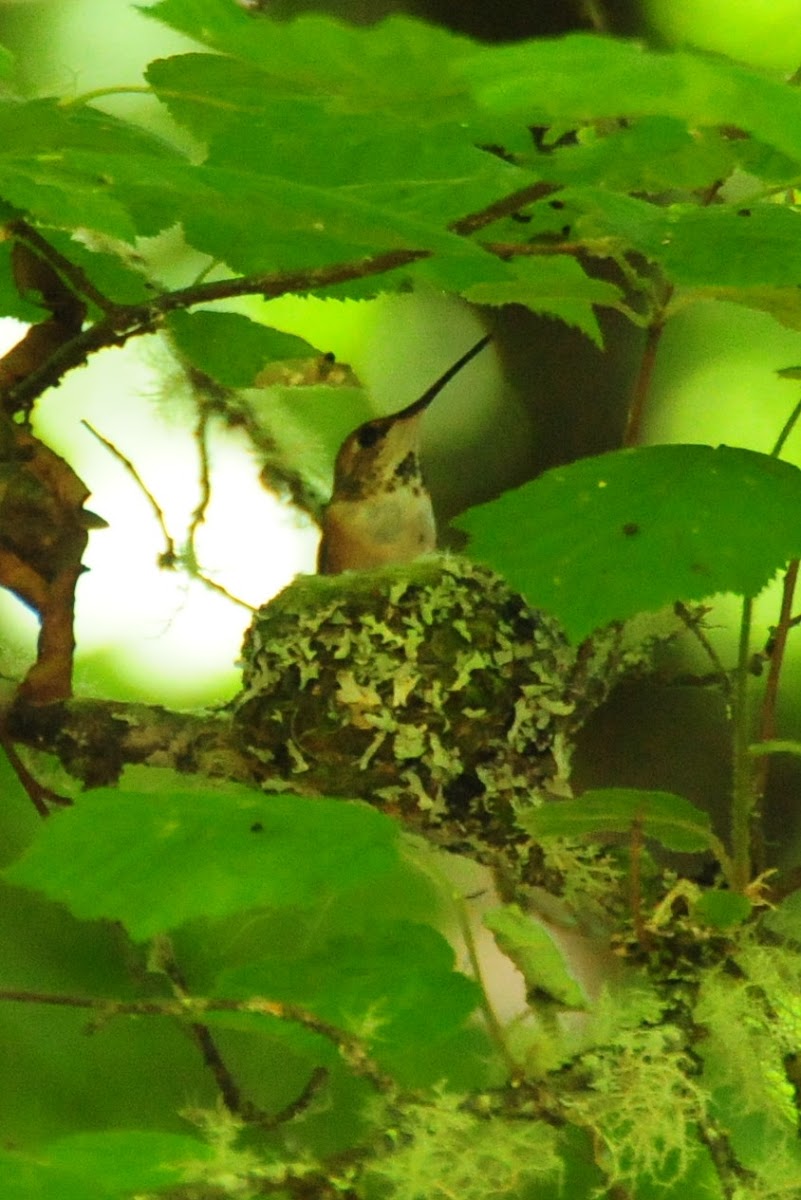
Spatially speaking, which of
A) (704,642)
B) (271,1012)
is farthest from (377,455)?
(271,1012)

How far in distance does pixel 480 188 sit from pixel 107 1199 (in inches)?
21.9

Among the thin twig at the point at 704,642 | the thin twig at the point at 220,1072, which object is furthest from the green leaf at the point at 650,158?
the thin twig at the point at 220,1072

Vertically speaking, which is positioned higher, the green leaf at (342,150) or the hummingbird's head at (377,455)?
the green leaf at (342,150)

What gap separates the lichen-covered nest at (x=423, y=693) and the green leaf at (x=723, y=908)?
281 mm

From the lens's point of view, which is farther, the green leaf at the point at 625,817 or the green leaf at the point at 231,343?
the green leaf at the point at 231,343

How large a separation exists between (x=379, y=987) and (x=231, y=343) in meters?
0.60

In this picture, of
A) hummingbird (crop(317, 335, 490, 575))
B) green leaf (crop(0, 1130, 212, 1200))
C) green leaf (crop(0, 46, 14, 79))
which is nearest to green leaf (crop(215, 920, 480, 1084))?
green leaf (crop(0, 1130, 212, 1200))

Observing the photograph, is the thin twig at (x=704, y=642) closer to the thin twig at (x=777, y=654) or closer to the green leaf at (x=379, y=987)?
the thin twig at (x=777, y=654)

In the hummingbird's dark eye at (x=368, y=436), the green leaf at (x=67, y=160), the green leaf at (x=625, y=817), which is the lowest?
the green leaf at (x=625, y=817)

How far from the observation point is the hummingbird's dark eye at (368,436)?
185cm

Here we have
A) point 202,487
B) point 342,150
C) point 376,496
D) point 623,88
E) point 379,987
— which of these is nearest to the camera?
point 623,88

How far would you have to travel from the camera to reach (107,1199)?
50cm

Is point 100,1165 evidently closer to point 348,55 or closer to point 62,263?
point 348,55

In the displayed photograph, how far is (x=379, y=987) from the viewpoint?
0.88 m
